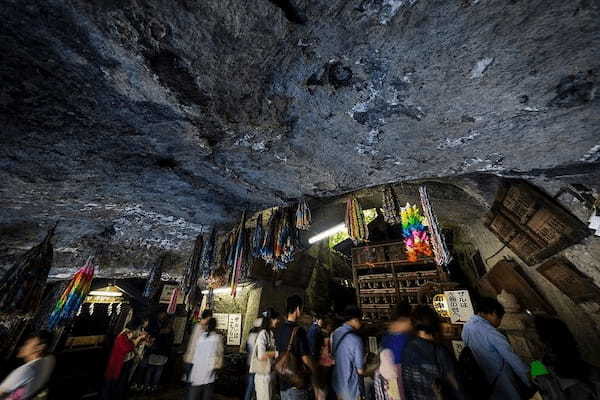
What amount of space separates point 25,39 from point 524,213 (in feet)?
20.9

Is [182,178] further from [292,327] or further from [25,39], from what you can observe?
[292,327]

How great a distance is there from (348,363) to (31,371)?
5.06 metres

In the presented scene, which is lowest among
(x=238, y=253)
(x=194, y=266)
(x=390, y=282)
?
(x=194, y=266)

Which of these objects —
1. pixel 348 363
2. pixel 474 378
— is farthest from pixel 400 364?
pixel 474 378

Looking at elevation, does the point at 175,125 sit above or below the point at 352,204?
below

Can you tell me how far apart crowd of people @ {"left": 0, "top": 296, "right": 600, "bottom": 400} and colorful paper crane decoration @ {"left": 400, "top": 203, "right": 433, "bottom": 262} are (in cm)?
488

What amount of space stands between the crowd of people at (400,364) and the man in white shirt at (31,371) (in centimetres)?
1

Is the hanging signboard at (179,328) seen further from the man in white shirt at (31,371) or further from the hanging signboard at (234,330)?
the man in white shirt at (31,371)

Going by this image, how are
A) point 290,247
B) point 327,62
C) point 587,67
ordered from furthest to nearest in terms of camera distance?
point 290,247
point 327,62
point 587,67

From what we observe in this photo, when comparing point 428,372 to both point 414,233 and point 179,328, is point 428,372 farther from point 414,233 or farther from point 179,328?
point 179,328

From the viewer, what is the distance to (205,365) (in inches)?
191

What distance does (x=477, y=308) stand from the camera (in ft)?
12.4

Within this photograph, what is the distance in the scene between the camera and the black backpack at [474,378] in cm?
309

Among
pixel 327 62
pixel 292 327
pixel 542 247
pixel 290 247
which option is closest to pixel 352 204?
pixel 290 247
